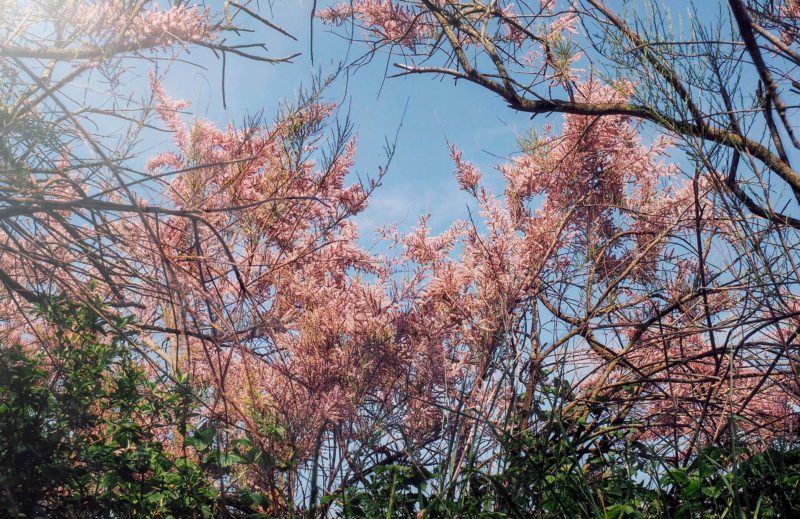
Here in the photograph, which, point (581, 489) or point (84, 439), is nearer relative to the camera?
point (581, 489)

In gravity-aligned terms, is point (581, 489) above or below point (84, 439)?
below

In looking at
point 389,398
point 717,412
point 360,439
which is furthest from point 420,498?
point 717,412

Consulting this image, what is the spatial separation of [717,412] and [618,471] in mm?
582

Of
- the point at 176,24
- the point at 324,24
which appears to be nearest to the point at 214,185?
the point at 324,24

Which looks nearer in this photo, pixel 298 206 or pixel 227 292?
pixel 227 292

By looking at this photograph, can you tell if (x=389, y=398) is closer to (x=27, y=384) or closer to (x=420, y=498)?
(x=420, y=498)

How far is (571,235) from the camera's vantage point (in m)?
2.95

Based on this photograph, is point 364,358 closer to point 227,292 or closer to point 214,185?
point 227,292

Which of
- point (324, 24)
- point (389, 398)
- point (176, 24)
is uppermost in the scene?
point (324, 24)

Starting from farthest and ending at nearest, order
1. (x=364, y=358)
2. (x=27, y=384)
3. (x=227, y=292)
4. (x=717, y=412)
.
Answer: (x=227, y=292)
(x=364, y=358)
(x=717, y=412)
(x=27, y=384)

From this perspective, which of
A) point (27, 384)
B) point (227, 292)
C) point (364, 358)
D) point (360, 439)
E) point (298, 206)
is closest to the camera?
point (27, 384)

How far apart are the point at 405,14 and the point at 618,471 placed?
218 cm

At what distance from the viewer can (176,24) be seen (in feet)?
7.61

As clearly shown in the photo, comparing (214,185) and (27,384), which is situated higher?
(214,185)
